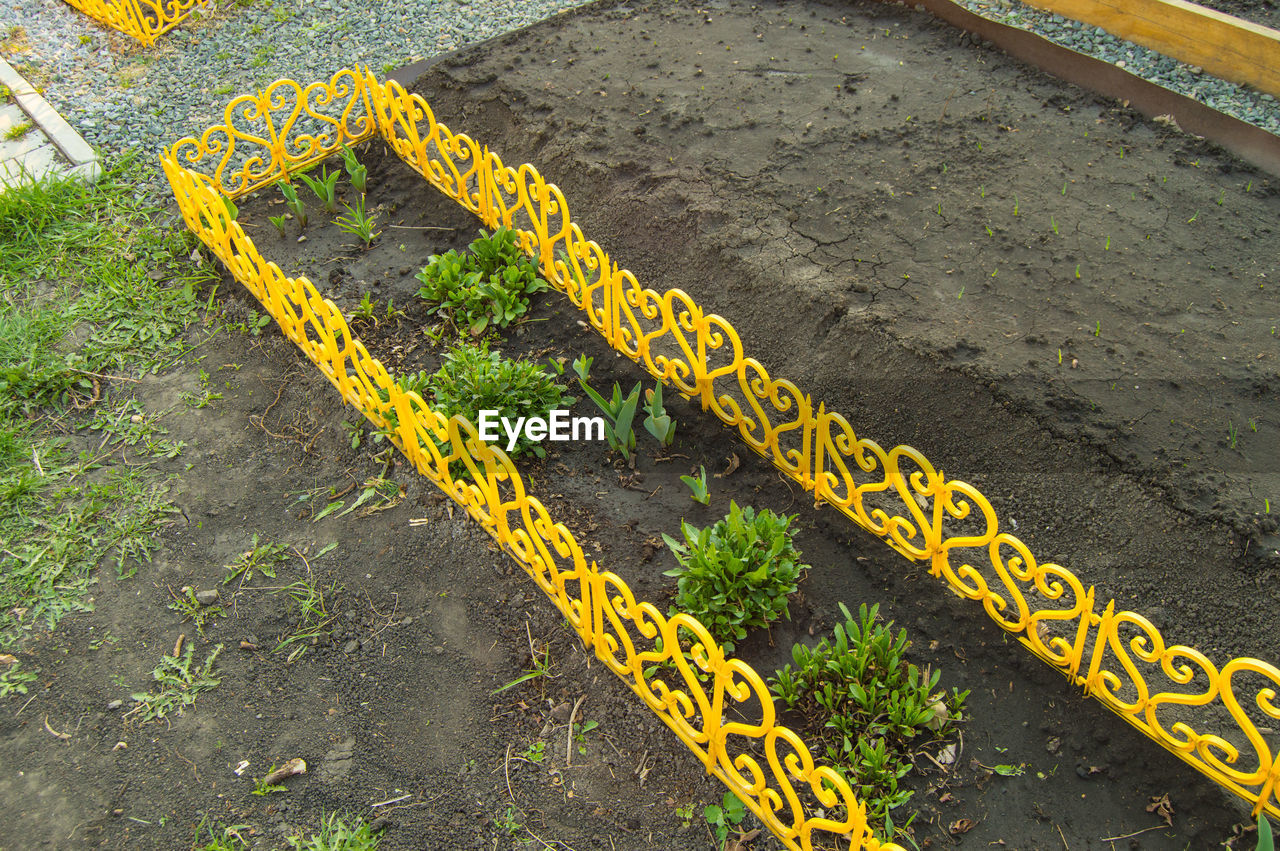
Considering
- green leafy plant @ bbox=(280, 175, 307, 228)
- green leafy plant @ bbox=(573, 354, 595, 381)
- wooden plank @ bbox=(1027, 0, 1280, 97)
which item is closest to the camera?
green leafy plant @ bbox=(573, 354, 595, 381)

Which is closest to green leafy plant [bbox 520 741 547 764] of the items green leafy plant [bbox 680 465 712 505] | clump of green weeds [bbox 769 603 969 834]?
clump of green weeds [bbox 769 603 969 834]

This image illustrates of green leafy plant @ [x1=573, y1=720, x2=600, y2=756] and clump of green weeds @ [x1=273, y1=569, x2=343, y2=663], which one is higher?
green leafy plant @ [x1=573, y1=720, x2=600, y2=756]

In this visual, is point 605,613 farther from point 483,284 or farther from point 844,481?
point 483,284

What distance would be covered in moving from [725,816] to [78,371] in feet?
14.1

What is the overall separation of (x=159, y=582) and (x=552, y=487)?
1820mm

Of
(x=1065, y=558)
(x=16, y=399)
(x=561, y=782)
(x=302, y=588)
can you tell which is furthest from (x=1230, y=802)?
(x=16, y=399)

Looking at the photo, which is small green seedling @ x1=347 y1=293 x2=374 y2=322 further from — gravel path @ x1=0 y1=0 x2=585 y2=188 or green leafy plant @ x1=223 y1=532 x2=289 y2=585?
gravel path @ x1=0 y1=0 x2=585 y2=188

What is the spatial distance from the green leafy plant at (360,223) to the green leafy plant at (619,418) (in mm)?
2132

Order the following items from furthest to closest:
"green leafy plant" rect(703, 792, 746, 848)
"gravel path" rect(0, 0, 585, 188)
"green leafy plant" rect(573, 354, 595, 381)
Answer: "gravel path" rect(0, 0, 585, 188) < "green leafy plant" rect(573, 354, 595, 381) < "green leafy plant" rect(703, 792, 746, 848)

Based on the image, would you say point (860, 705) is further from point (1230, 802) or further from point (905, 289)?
point (905, 289)

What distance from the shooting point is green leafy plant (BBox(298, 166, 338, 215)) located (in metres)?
5.81

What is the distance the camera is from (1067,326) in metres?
4.64

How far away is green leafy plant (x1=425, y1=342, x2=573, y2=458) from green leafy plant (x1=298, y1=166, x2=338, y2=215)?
2071 millimetres

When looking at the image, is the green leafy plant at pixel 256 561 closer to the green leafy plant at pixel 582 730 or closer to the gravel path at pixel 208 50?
the green leafy plant at pixel 582 730
